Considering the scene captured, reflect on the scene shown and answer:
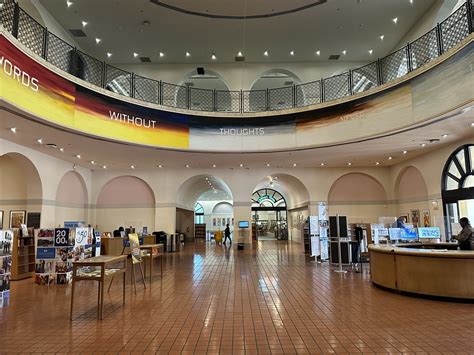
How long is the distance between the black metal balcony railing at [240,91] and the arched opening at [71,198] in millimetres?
4911

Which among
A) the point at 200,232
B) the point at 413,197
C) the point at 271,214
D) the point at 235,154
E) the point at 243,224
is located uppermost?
the point at 235,154

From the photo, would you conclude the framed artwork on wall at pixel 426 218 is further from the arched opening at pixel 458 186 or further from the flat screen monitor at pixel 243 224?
the flat screen monitor at pixel 243 224

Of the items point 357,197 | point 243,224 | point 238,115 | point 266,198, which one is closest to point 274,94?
point 238,115

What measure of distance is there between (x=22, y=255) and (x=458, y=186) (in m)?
14.7

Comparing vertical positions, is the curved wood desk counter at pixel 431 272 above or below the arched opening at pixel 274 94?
below

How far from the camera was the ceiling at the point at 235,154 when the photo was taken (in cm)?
962

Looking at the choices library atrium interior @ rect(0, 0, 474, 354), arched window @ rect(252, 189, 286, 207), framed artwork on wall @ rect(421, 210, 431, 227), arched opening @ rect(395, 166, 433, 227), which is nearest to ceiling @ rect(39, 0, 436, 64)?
library atrium interior @ rect(0, 0, 474, 354)

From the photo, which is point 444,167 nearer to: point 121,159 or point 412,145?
point 412,145

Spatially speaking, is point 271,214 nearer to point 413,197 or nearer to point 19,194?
point 413,197

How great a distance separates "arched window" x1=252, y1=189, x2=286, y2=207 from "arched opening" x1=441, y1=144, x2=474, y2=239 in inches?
622

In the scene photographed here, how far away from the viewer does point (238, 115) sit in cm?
1321

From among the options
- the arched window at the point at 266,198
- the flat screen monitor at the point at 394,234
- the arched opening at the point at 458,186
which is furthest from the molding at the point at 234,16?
the arched window at the point at 266,198

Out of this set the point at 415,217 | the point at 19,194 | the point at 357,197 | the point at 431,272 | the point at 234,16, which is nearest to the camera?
the point at 431,272

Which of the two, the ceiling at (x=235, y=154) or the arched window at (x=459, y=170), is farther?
the arched window at (x=459, y=170)
